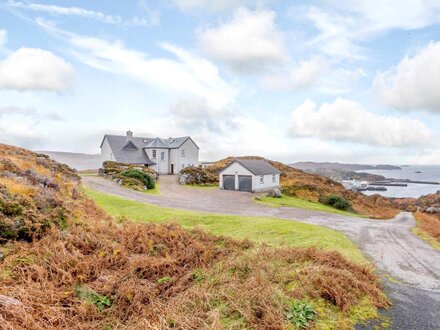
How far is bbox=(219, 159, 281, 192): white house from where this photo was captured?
42625mm

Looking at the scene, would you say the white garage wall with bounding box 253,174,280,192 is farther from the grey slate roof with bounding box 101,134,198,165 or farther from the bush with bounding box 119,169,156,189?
the grey slate roof with bounding box 101,134,198,165

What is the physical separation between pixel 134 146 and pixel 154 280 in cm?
5455

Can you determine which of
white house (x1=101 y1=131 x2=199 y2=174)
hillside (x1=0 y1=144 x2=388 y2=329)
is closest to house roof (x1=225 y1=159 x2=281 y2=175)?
white house (x1=101 y1=131 x2=199 y2=174)

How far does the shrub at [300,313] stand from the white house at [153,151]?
53221mm

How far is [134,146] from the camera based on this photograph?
5944 cm

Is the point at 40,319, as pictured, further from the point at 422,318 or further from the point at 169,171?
the point at 169,171

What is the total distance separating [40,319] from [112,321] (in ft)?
3.92

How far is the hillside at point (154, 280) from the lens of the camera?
18.2ft

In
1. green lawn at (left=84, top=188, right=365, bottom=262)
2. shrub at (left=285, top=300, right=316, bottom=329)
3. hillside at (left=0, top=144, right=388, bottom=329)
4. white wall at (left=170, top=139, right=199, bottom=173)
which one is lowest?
green lawn at (left=84, top=188, right=365, bottom=262)

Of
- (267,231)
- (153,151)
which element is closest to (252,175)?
(153,151)

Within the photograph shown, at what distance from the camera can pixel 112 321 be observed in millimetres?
5664

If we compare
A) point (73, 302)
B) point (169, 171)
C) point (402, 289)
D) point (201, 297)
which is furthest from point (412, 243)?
point (169, 171)

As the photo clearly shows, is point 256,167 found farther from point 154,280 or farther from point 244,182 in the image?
point 154,280

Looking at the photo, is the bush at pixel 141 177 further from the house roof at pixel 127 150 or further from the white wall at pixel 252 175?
the house roof at pixel 127 150
